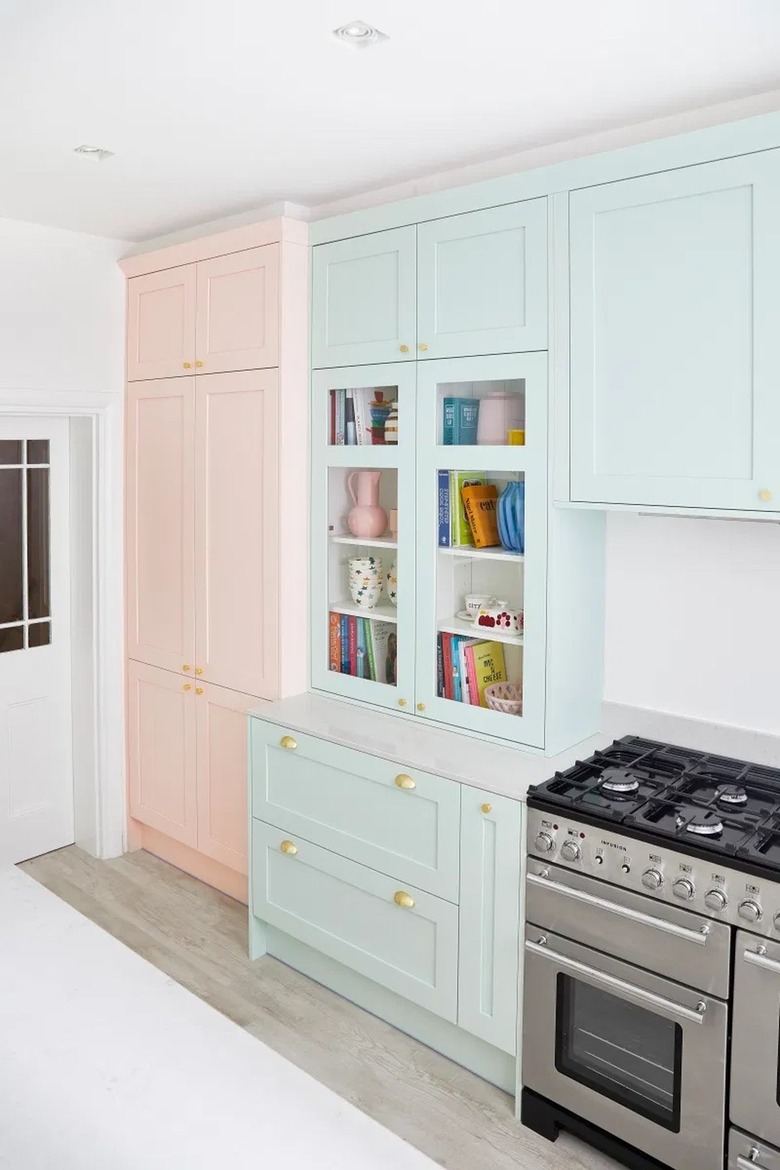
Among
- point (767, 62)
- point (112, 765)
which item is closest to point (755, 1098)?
point (767, 62)

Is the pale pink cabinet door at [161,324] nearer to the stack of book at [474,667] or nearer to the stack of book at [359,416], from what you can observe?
the stack of book at [359,416]

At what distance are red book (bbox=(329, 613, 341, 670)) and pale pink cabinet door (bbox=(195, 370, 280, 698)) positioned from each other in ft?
0.63

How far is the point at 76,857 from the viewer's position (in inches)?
159

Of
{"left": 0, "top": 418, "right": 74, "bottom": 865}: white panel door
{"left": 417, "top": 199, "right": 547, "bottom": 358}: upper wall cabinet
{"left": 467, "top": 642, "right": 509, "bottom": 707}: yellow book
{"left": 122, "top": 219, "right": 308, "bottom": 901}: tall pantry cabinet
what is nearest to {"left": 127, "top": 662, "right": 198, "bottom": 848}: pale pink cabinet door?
{"left": 122, "top": 219, "right": 308, "bottom": 901}: tall pantry cabinet

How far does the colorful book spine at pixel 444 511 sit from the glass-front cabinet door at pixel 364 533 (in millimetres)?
98

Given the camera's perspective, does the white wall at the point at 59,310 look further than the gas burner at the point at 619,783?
Yes

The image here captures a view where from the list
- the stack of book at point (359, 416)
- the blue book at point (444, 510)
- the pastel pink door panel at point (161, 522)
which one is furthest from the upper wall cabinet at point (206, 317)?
the blue book at point (444, 510)

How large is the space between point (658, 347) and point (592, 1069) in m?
1.77

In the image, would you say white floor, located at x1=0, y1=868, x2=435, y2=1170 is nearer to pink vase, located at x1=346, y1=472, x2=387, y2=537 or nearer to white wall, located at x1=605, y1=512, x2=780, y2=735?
white wall, located at x1=605, y1=512, x2=780, y2=735

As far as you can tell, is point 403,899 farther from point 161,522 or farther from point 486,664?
point 161,522

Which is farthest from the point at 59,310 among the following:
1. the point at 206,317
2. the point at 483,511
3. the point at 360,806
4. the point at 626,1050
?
the point at 626,1050

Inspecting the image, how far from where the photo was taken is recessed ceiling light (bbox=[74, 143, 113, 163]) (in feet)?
8.75

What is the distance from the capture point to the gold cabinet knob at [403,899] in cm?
270

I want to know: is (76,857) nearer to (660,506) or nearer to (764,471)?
(660,506)
